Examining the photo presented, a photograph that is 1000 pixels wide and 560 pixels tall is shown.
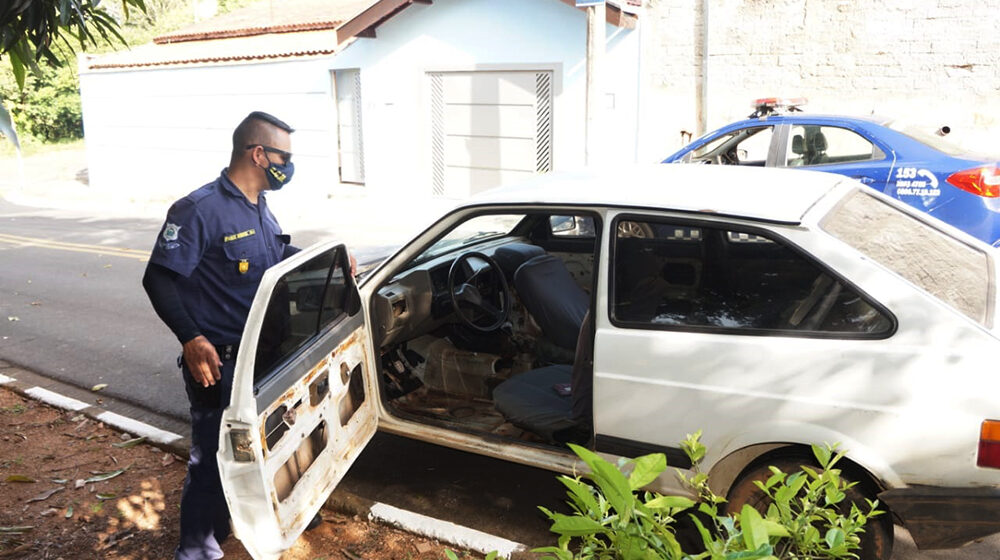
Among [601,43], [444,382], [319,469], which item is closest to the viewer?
[319,469]

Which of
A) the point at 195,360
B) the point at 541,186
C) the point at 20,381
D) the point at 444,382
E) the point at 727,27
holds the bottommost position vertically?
the point at 20,381

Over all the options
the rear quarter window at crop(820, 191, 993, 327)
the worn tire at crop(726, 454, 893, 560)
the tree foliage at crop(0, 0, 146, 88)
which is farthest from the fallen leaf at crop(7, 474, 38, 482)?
the rear quarter window at crop(820, 191, 993, 327)

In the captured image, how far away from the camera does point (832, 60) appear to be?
1088 cm

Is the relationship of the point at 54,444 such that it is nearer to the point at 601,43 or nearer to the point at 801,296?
the point at 801,296

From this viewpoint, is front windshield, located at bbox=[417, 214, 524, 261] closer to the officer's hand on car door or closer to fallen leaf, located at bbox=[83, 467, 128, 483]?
the officer's hand on car door

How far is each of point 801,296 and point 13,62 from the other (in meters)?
3.46

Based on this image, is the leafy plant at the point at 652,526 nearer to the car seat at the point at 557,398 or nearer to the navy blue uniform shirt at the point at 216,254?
the car seat at the point at 557,398

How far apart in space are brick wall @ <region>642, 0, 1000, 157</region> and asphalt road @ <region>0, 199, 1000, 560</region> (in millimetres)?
5937

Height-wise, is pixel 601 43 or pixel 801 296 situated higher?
pixel 601 43

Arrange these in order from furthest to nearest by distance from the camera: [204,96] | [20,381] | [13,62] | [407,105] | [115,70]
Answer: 1. [115,70]
2. [204,96]
3. [407,105]
4. [20,381]
5. [13,62]

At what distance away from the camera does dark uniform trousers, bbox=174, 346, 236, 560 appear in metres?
3.34

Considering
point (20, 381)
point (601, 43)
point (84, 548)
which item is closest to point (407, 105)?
point (601, 43)

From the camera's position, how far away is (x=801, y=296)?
3.04 meters

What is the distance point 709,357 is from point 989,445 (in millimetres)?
952
